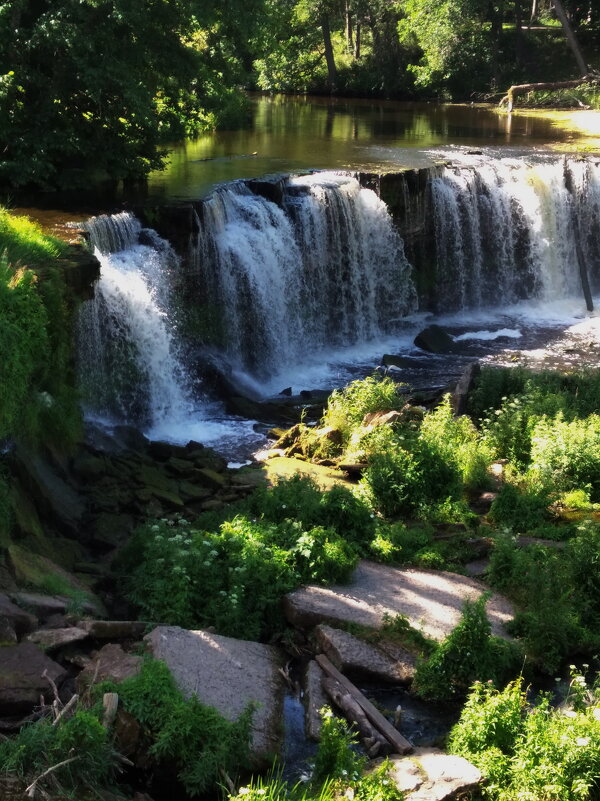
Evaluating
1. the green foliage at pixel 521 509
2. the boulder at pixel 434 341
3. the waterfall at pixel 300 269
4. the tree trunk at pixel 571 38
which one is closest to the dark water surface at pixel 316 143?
the waterfall at pixel 300 269

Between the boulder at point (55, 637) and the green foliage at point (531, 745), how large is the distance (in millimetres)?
2573

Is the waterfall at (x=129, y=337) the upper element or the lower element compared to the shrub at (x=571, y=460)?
upper

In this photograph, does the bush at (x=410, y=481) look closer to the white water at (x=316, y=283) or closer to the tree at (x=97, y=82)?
the white water at (x=316, y=283)

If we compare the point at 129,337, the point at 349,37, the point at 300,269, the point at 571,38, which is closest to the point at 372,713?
the point at 129,337

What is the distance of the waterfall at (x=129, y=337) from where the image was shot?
41.6 feet

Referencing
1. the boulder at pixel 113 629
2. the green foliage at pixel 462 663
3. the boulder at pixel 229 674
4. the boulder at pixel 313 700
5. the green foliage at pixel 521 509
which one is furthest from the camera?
the green foliage at pixel 521 509

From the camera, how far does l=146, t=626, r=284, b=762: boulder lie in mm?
5984

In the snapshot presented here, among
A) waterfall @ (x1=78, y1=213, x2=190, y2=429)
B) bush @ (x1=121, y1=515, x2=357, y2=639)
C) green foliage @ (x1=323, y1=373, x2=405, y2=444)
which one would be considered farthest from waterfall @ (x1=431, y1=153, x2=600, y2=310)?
bush @ (x1=121, y1=515, x2=357, y2=639)

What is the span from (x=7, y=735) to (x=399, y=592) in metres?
3.72

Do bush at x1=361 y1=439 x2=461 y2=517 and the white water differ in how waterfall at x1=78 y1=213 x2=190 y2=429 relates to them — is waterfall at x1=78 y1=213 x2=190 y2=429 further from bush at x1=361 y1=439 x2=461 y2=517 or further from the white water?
bush at x1=361 y1=439 x2=461 y2=517

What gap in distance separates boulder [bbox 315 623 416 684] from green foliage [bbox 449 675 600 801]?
0.76 meters

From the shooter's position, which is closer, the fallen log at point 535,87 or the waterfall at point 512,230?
the waterfall at point 512,230

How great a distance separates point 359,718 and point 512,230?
15.4 meters

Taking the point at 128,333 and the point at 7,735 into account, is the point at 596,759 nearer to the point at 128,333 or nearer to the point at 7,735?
the point at 7,735
